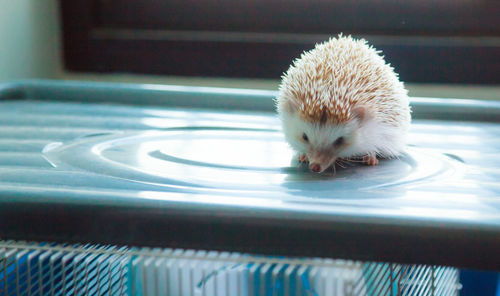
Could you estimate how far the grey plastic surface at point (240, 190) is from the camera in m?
0.63

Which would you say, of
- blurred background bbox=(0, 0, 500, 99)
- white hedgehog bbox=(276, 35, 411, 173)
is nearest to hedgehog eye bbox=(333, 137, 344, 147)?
white hedgehog bbox=(276, 35, 411, 173)

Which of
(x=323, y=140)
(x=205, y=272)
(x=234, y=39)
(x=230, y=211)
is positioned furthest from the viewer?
(x=234, y=39)

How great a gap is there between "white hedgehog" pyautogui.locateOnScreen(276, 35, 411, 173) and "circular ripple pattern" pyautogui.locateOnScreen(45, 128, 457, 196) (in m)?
0.03

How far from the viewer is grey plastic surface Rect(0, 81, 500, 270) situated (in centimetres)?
63

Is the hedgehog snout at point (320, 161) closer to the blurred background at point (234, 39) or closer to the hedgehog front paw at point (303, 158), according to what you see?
the hedgehog front paw at point (303, 158)

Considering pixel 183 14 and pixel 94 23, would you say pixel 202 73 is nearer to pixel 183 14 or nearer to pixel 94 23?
pixel 183 14

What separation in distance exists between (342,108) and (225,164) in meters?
0.18

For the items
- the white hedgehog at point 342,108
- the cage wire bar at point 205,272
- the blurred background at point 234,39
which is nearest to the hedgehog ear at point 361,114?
the white hedgehog at point 342,108

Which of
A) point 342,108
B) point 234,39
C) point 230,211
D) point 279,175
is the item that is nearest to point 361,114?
point 342,108

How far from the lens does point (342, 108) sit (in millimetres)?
850

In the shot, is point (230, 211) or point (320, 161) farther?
point (320, 161)

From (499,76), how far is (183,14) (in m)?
0.87

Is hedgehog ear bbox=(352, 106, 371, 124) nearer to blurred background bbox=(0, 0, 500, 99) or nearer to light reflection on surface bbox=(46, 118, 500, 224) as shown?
light reflection on surface bbox=(46, 118, 500, 224)

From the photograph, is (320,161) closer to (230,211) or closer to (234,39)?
(230,211)
